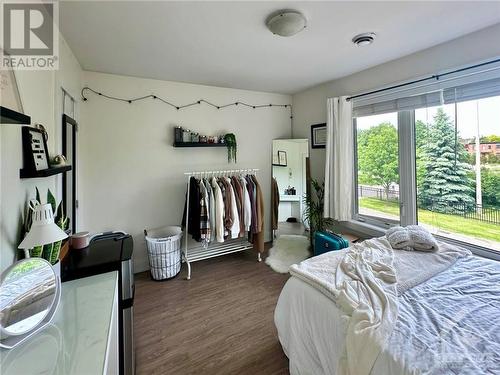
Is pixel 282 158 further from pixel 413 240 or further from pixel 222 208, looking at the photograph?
pixel 413 240

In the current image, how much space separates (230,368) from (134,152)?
2536 mm

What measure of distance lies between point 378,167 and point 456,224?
96cm

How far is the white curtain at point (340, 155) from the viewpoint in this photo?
3033 millimetres

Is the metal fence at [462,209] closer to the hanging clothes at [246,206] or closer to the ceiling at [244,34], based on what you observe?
the ceiling at [244,34]

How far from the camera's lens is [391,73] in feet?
8.62

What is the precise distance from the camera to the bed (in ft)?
3.14

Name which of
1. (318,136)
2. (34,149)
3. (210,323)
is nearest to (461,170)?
(318,136)

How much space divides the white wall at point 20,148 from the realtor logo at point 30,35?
0.21ft

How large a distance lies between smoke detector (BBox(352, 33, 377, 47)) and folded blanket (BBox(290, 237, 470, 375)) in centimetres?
173

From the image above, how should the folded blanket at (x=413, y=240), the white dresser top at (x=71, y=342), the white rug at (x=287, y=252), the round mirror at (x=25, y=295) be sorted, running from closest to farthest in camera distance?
the white dresser top at (x=71, y=342)
the round mirror at (x=25, y=295)
the folded blanket at (x=413, y=240)
the white rug at (x=287, y=252)

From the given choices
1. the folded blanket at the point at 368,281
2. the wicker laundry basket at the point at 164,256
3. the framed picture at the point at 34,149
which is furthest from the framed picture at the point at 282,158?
the framed picture at the point at 34,149

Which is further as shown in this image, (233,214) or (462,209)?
(233,214)

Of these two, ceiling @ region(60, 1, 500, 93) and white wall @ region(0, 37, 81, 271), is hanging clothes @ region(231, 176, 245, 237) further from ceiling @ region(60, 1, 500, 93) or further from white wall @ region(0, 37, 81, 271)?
white wall @ region(0, 37, 81, 271)

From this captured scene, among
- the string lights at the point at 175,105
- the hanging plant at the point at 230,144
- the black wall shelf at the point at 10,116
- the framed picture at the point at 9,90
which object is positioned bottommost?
the black wall shelf at the point at 10,116
